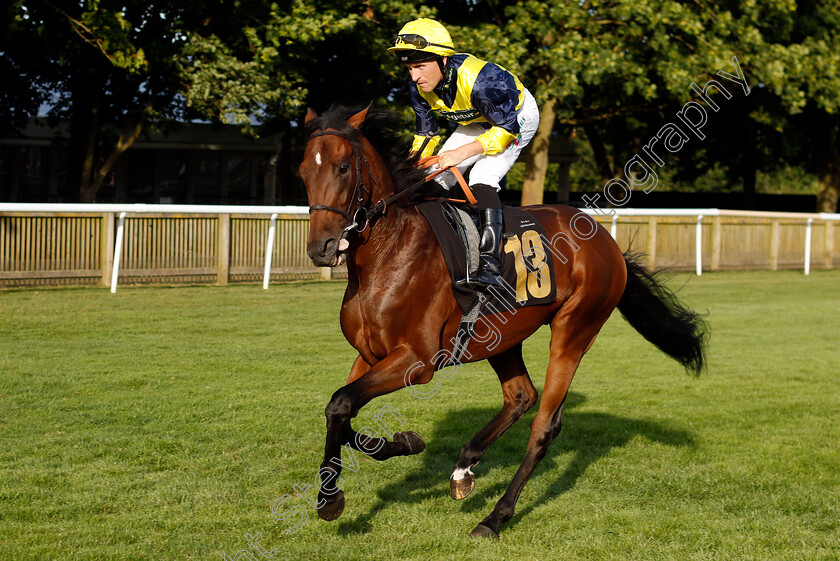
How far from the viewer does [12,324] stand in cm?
963

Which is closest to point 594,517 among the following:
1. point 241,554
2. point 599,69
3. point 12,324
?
point 241,554

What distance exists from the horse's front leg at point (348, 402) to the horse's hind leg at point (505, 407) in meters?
0.64

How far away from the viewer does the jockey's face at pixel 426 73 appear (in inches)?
174

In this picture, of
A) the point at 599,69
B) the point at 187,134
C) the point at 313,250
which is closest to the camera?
the point at 313,250

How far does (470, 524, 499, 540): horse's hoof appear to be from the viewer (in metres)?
4.08

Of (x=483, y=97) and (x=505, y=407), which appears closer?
(x=483, y=97)

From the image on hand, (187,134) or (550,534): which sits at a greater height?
(187,134)

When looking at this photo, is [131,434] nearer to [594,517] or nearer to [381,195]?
[381,195]

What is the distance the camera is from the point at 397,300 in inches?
158

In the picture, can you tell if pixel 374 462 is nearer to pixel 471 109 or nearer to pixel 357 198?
pixel 357 198

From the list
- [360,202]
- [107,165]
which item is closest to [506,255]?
[360,202]

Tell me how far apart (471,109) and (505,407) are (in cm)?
169

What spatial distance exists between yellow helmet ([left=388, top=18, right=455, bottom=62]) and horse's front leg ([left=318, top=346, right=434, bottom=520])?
4.95 ft

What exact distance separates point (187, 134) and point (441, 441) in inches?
877
